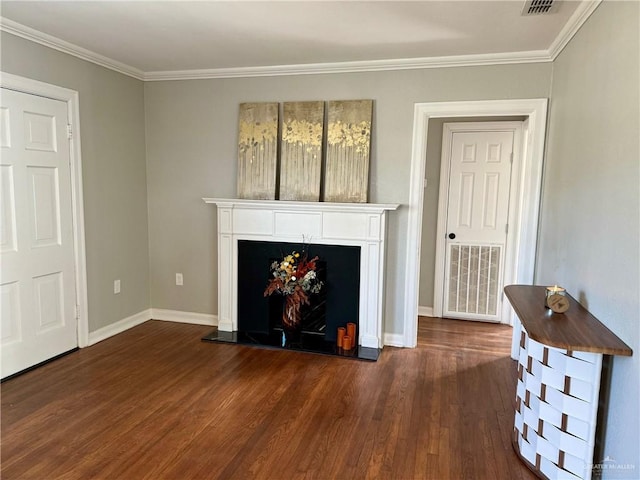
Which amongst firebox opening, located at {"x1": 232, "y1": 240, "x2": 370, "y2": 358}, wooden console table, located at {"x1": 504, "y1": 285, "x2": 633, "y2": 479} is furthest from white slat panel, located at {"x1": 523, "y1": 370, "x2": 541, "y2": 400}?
firebox opening, located at {"x1": 232, "y1": 240, "x2": 370, "y2": 358}

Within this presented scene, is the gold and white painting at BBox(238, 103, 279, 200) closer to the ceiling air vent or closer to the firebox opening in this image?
the firebox opening

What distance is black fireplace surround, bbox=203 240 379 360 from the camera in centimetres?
377

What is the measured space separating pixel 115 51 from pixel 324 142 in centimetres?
181

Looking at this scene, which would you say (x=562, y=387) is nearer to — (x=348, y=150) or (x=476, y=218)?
(x=348, y=150)

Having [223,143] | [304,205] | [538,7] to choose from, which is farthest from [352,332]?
[538,7]

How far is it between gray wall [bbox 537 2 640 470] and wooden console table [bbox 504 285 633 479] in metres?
0.09

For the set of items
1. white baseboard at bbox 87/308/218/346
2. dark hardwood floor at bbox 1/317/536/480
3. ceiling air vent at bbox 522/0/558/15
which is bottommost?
dark hardwood floor at bbox 1/317/536/480

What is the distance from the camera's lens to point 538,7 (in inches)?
97.2

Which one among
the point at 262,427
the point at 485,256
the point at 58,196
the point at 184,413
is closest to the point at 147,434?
the point at 184,413

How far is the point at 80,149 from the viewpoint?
11.6ft

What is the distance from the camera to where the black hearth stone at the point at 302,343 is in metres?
3.59

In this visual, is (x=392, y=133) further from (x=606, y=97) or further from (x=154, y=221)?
(x=154, y=221)

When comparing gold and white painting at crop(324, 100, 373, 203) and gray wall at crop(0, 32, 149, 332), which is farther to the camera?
gold and white painting at crop(324, 100, 373, 203)

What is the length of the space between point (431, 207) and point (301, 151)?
1.66 meters
